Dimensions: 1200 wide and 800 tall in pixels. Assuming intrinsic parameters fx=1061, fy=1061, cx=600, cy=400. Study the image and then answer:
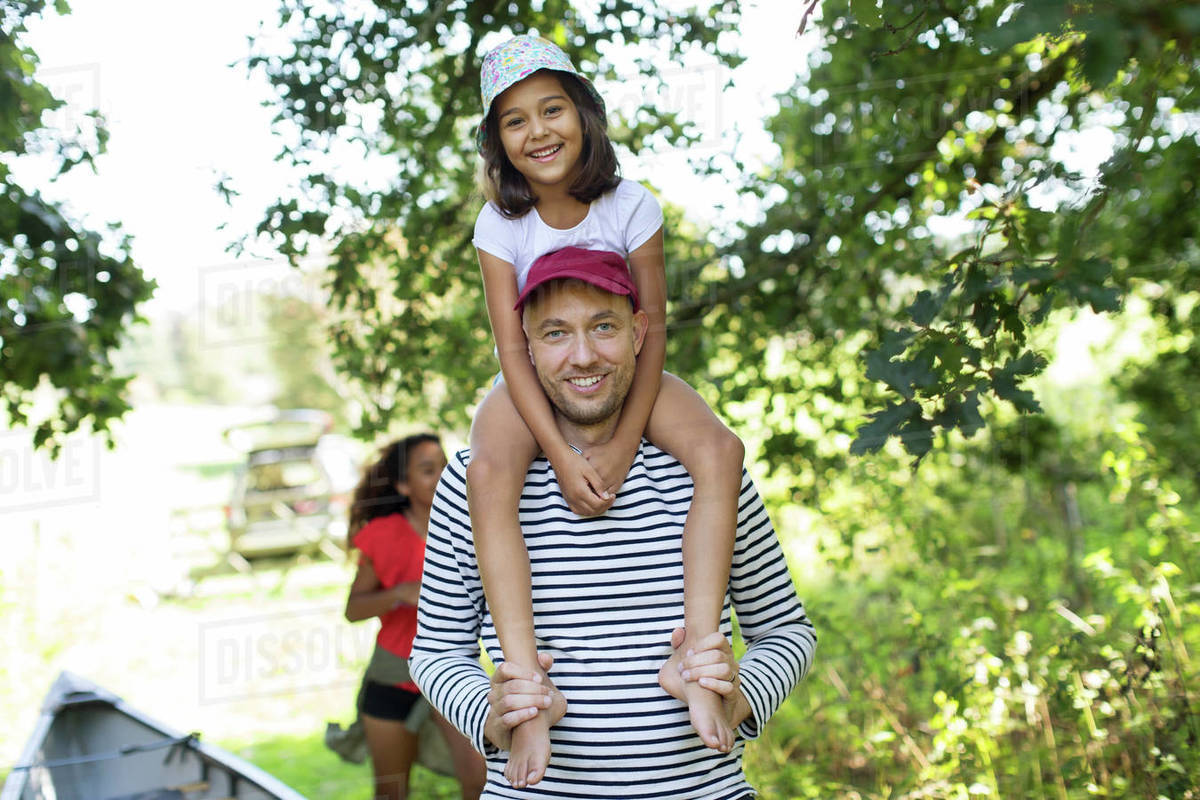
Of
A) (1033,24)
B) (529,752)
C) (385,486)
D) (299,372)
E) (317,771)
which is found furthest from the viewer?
(299,372)

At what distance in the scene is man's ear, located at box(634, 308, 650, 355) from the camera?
2.01m

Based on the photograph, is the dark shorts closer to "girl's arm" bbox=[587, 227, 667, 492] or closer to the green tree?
the green tree

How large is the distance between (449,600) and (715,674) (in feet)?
1.66

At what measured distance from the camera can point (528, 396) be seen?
195cm

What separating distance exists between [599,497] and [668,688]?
0.34 m

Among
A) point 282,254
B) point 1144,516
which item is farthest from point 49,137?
point 1144,516

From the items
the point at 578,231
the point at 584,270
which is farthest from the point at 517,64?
the point at 584,270

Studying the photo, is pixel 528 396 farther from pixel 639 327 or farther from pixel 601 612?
pixel 601 612

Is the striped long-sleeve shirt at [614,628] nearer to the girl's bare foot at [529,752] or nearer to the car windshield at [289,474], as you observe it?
the girl's bare foot at [529,752]

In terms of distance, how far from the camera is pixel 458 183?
14.1 ft

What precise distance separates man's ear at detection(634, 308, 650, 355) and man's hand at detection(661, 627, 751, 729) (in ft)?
1.85

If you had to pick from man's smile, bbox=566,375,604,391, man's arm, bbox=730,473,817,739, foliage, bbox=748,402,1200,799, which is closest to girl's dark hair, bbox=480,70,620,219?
man's smile, bbox=566,375,604,391

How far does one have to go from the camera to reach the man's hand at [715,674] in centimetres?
170

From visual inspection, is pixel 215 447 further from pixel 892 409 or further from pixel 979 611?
pixel 892 409
